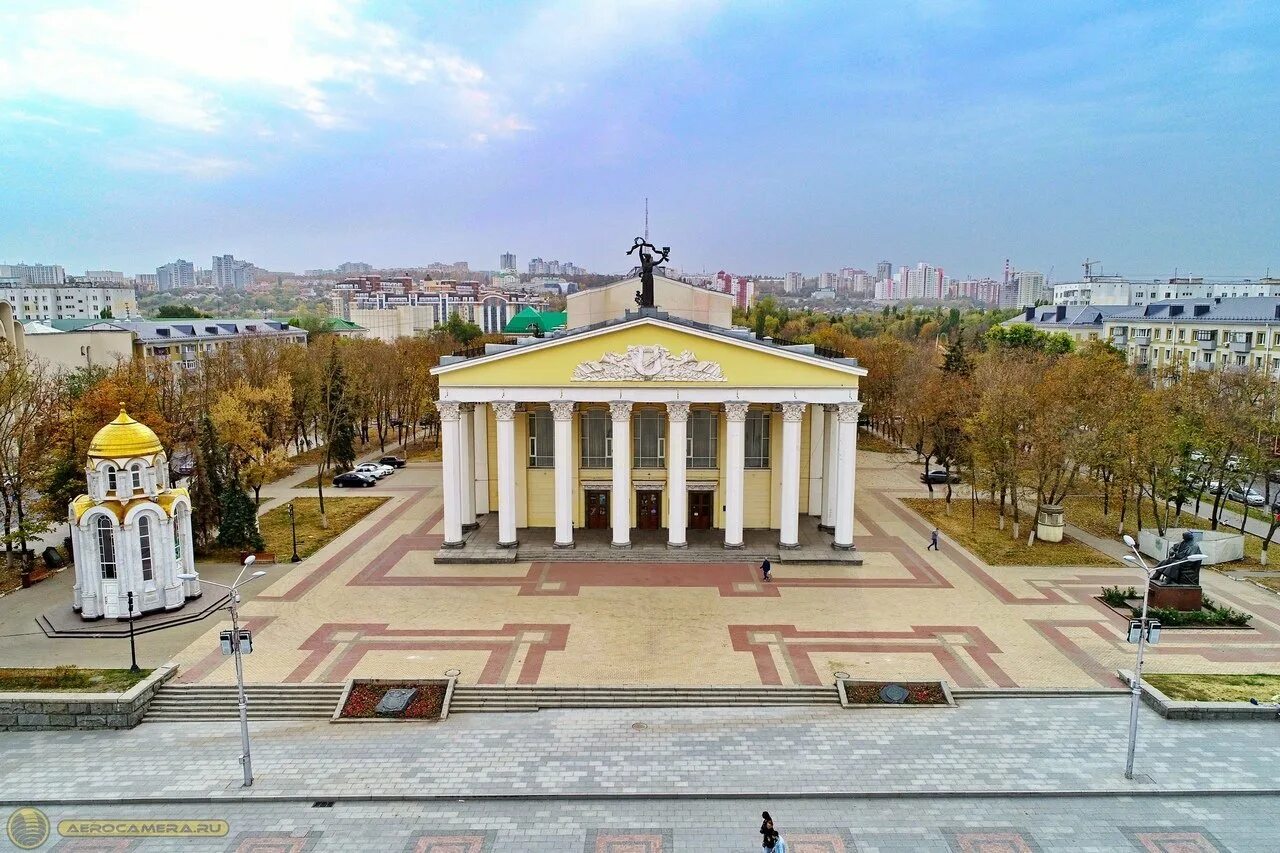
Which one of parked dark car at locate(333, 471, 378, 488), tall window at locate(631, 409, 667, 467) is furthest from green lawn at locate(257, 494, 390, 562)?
tall window at locate(631, 409, 667, 467)

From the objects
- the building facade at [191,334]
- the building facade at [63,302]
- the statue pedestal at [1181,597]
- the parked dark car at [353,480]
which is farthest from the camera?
the building facade at [63,302]

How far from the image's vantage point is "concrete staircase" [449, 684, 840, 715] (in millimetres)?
22203

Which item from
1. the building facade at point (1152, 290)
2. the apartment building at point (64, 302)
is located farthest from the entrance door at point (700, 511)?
the apartment building at point (64, 302)

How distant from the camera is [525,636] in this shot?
26.5 meters

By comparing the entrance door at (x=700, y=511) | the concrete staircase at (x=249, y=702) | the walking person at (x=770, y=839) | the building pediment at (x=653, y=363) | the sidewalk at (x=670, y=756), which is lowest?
the sidewalk at (x=670, y=756)

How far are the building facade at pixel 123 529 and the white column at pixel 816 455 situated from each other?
28.3 meters

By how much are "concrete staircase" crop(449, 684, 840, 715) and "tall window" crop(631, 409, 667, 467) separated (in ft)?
53.7

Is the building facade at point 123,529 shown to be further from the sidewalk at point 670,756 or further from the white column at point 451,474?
the white column at point 451,474

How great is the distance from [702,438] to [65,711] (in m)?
26.4

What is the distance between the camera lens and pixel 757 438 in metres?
38.0

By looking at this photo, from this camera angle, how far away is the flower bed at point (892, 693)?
2223cm

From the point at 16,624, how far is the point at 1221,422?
52.9 m

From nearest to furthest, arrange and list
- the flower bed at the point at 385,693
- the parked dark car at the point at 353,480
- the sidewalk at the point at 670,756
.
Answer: the sidewalk at the point at 670,756 < the flower bed at the point at 385,693 < the parked dark car at the point at 353,480

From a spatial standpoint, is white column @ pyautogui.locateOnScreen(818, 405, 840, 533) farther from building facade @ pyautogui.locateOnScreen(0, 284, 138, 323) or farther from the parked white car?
building facade @ pyautogui.locateOnScreen(0, 284, 138, 323)
